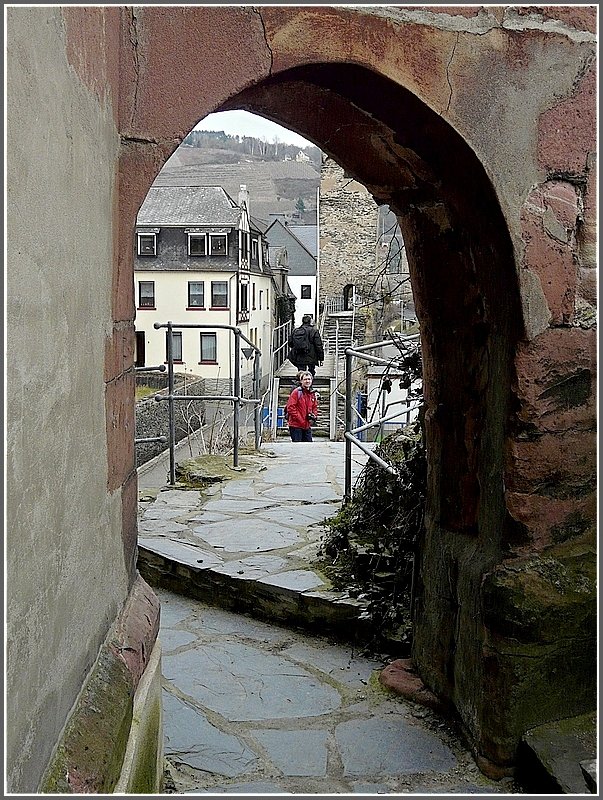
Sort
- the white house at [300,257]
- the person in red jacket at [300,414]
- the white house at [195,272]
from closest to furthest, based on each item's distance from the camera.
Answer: the person in red jacket at [300,414], the white house at [195,272], the white house at [300,257]

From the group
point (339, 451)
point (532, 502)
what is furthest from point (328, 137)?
point (339, 451)

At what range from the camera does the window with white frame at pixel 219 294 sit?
28.6m

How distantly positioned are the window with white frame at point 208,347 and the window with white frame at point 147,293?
2.24m

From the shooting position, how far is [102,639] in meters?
1.92

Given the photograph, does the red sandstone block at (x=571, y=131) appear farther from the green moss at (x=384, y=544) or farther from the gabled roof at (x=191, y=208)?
the gabled roof at (x=191, y=208)

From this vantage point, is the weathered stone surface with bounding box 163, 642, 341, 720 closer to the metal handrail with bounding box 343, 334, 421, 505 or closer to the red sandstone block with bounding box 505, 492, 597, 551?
the red sandstone block with bounding box 505, 492, 597, 551

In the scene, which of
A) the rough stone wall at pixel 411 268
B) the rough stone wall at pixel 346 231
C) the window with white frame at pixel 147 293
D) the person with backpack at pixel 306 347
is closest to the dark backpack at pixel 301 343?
the person with backpack at pixel 306 347

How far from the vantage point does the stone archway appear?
6.84 ft

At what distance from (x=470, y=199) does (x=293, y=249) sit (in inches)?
1732

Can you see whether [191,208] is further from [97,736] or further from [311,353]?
[97,736]

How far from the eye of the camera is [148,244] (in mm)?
29188

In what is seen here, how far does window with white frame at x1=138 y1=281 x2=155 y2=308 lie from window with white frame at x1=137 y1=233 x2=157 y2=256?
1.02 metres

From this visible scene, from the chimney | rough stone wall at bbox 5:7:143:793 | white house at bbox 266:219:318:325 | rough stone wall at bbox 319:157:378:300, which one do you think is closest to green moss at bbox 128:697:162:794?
rough stone wall at bbox 5:7:143:793

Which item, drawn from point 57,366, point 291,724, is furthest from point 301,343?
point 57,366
